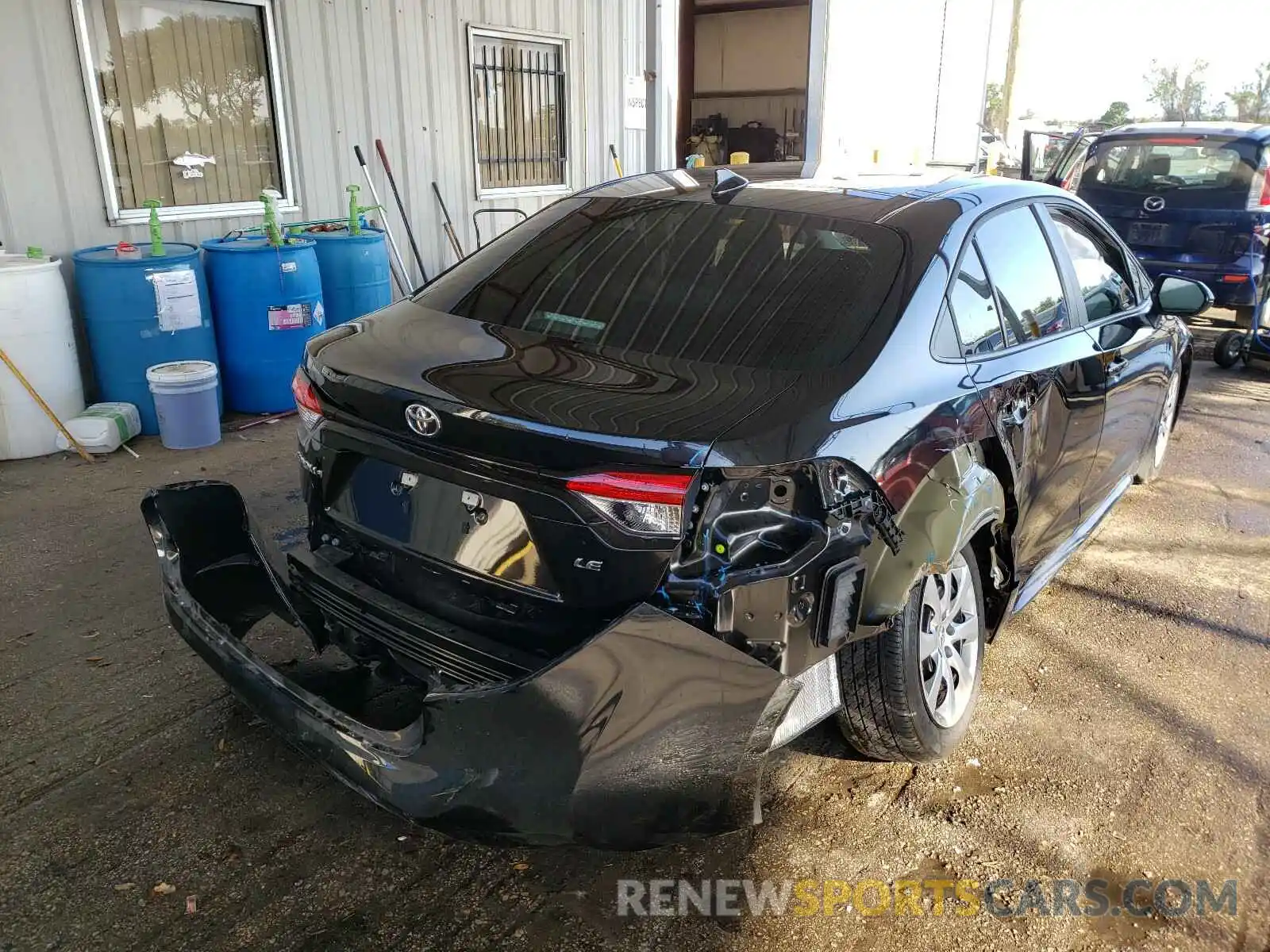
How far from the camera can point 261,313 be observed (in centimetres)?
586

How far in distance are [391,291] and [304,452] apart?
5.31 meters

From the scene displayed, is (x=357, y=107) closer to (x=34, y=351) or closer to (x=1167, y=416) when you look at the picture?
(x=34, y=351)

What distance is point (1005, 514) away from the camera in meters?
2.82

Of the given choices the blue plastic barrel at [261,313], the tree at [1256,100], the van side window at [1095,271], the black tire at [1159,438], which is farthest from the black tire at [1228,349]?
the tree at [1256,100]

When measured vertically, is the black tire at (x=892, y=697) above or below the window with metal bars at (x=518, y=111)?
below

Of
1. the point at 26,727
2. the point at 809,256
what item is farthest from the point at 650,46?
the point at 26,727

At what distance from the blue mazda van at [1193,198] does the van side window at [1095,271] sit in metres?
4.41

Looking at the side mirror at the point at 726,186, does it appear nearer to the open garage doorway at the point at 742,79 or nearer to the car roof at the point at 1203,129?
the car roof at the point at 1203,129

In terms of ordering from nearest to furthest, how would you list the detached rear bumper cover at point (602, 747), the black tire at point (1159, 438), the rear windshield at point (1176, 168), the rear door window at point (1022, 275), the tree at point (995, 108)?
the detached rear bumper cover at point (602, 747)
the rear door window at point (1022, 275)
the black tire at point (1159, 438)
the rear windshield at point (1176, 168)
the tree at point (995, 108)

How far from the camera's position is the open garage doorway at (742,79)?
573 inches

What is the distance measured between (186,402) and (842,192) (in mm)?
3988

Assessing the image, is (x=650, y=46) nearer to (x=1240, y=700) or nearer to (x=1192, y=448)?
(x=1192, y=448)

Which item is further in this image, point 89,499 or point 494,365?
point 89,499

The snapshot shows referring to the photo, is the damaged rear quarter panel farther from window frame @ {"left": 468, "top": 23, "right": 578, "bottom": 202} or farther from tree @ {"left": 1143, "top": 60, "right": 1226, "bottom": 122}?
tree @ {"left": 1143, "top": 60, "right": 1226, "bottom": 122}
